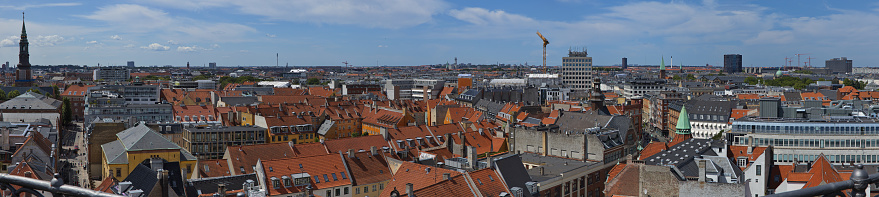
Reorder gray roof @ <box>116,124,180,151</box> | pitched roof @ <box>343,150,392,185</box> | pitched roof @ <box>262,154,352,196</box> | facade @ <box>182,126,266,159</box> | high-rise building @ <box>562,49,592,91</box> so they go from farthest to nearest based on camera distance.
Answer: high-rise building @ <box>562,49,592,91</box>
facade @ <box>182,126,266,159</box>
gray roof @ <box>116,124,180,151</box>
pitched roof @ <box>343,150,392,185</box>
pitched roof @ <box>262,154,352,196</box>

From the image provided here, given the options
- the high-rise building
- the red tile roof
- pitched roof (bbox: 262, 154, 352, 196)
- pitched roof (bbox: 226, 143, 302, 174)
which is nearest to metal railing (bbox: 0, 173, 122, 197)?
pitched roof (bbox: 262, 154, 352, 196)

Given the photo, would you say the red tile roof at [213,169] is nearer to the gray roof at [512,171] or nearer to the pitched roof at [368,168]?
the pitched roof at [368,168]

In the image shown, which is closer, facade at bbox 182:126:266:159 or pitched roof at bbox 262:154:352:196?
pitched roof at bbox 262:154:352:196

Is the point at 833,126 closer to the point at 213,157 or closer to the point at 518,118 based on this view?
the point at 518,118

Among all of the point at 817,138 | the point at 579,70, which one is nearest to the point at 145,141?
the point at 817,138

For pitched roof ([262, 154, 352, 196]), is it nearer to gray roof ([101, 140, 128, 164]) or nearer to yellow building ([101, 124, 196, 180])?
yellow building ([101, 124, 196, 180])

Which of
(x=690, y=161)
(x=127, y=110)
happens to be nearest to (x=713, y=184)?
(x=690, y=161)

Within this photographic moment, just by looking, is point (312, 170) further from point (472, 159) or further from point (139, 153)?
point (139, 153)
